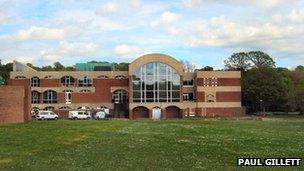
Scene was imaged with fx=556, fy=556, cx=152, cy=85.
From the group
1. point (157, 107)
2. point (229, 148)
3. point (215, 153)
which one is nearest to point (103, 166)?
point (215, 153)

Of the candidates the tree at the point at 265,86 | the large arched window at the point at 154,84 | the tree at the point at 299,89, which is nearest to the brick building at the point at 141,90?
the large arched window at the point at 154,84

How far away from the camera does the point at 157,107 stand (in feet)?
388

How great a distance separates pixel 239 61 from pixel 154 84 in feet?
134

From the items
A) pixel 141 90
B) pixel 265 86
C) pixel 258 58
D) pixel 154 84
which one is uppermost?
pixel 258 58

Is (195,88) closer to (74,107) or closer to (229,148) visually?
(74,107)

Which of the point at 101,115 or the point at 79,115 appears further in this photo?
the point at 101,115

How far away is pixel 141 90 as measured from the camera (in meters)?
118

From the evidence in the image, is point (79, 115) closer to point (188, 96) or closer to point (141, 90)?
point (141, 90)

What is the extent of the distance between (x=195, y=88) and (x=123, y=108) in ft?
54.4

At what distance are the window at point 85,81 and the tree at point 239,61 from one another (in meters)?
45.6

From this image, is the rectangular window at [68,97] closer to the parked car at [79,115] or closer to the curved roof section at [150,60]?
the parked car at [79,115]

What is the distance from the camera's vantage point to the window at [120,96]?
123 m

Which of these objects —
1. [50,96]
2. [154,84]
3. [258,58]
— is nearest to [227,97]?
[154,84]

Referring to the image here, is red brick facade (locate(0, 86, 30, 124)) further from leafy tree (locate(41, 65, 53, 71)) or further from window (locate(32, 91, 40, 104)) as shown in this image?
leafy tree (locate(41, 65, 53, 71))
